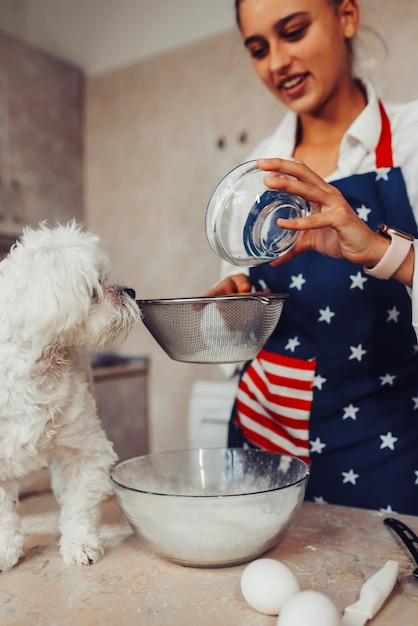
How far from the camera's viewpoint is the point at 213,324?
2.82 feet

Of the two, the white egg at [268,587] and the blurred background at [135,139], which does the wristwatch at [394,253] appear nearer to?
the white egg at [268,587]

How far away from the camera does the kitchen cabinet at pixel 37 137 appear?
2809 mm

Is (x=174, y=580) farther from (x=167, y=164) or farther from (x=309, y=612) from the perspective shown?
(x=167, y=164)

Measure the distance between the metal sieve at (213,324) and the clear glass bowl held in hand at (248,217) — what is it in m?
0.10

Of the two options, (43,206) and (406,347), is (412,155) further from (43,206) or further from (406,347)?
(43,206)

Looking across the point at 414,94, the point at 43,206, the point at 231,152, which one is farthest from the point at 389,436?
the point at 43,206

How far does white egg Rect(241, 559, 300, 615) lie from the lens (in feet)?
2.02

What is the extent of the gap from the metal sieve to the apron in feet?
0.90

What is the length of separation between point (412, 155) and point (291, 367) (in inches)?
18.8

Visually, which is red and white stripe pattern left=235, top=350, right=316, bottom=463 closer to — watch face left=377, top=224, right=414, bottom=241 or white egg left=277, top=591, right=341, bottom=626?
watch face left=377, top=224, right=414, bottom=241

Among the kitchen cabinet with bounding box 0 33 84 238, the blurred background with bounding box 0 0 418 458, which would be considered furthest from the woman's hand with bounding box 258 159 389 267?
the kitchen cabinet with bounding box 0 33 84 238

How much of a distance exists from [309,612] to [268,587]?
0.25ft

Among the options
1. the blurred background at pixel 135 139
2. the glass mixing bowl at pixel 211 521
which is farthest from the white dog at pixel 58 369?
the blurred background at pixel 135 139

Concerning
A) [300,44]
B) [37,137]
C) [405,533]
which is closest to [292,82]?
[300,44]
